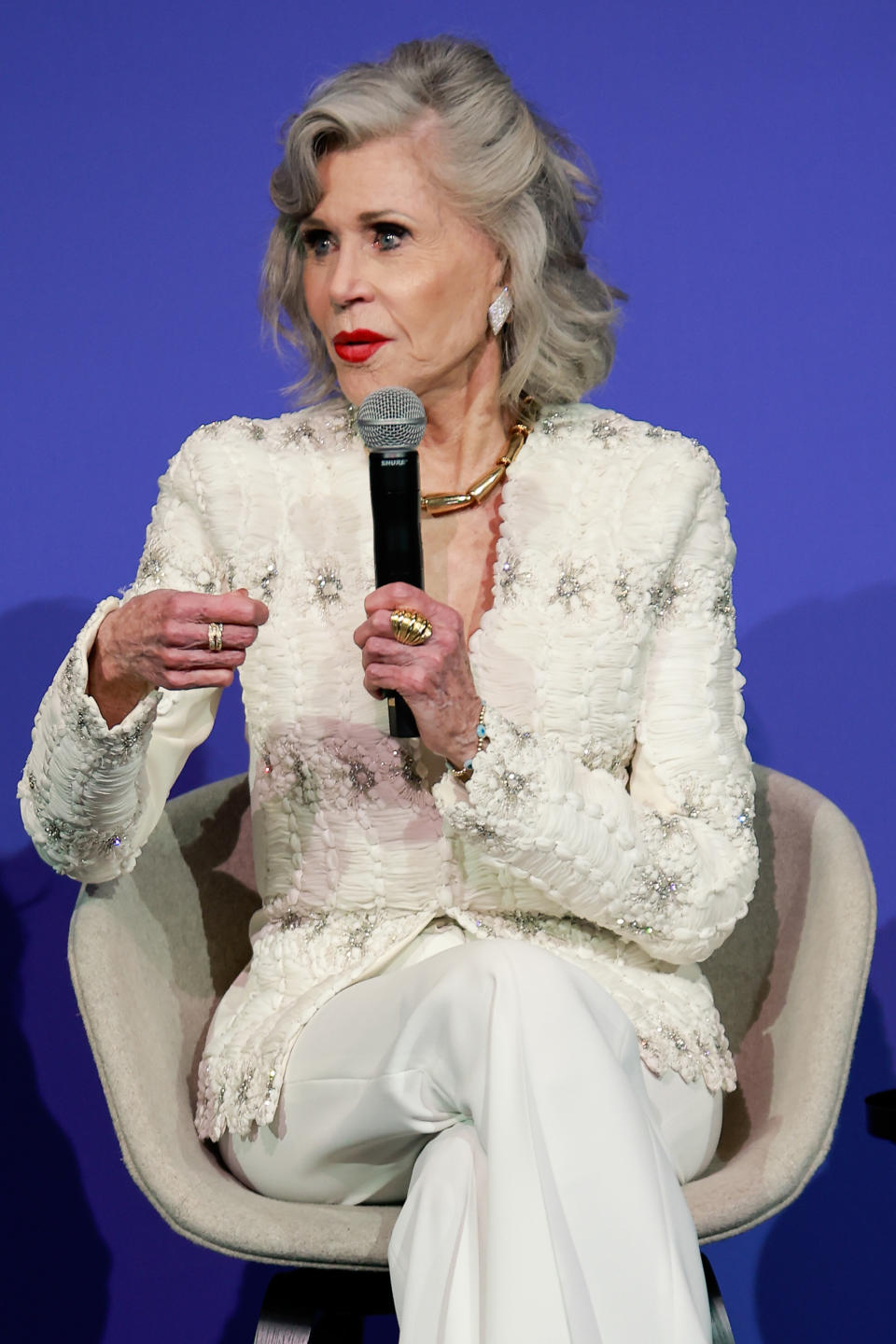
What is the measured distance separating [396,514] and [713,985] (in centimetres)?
73

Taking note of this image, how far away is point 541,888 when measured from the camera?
1.45 m

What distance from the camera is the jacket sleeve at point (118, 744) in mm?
1405

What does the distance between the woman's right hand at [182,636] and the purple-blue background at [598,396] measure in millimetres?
832

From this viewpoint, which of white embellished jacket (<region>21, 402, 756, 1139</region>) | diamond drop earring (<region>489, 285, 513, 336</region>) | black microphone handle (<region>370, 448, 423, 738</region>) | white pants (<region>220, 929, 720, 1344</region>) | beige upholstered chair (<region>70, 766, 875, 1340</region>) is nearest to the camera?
white pants (<region>220, 929, 720, 1344</region>)

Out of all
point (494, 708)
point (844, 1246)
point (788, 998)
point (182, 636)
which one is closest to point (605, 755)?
point (494, 708)

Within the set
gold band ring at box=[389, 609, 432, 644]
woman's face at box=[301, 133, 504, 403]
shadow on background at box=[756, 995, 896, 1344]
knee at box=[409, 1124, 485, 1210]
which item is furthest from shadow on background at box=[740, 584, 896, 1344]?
knee at box=[409, 1124, 485, 1210]

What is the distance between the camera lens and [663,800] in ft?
5.22

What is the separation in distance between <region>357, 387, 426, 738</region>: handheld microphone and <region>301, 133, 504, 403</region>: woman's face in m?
0.32

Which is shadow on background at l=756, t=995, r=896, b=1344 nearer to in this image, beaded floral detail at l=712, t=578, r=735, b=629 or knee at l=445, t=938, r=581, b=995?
beaded floral detail at l=712, t=578, r=735, b=629

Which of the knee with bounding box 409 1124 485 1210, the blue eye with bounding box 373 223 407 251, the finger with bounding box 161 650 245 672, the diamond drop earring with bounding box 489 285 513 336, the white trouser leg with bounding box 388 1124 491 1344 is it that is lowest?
the white trouser leg with bounding box 388 1124 491 1344

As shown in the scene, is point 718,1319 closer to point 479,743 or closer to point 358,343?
point 479,743

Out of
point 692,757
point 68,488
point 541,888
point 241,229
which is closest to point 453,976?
point 541,888

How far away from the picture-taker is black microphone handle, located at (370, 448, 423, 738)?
1.23 m

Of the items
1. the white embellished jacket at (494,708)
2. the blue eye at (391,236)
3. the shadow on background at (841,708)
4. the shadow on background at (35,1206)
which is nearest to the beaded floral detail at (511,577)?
the white embellished jacket at (494,708)
